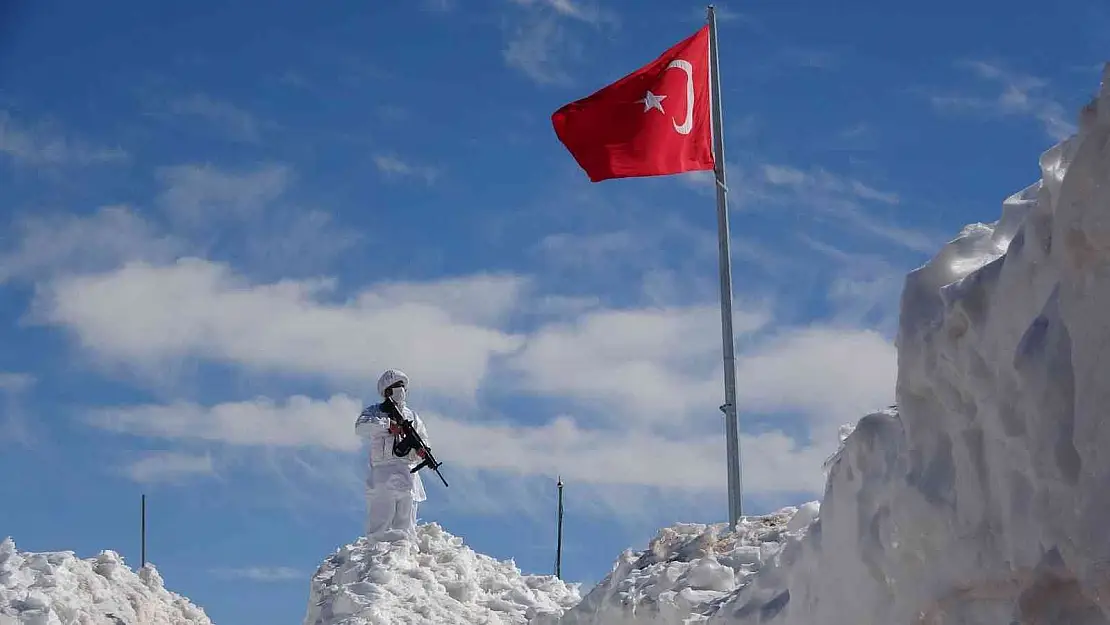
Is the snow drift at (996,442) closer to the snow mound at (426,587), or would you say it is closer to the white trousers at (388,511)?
the snow mound at (426,587)

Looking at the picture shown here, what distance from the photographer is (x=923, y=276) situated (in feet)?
18.8

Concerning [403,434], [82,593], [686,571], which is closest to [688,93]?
[686,571]

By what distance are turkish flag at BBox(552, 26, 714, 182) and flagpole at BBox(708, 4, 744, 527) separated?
0.38 ft

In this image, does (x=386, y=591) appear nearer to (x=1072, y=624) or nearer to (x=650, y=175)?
(x=650, y=175)

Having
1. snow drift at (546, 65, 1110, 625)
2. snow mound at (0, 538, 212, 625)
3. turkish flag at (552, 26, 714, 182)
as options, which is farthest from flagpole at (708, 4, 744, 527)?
snow mound at (0, 538, 212, 625)

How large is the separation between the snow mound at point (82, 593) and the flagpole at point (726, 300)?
28.9 ft

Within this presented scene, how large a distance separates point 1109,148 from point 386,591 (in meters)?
11.9

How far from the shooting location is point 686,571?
9.62 meters

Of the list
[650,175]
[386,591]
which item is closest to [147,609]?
[386,591]

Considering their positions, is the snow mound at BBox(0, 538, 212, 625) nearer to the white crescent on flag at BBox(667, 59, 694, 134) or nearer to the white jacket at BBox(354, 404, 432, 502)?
the white jacket at BBox(354, 404, 432, 502)

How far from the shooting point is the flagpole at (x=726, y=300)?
10.8 metres

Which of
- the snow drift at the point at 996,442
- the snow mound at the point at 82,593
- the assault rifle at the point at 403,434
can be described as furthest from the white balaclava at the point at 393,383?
the snow drift at the point at 996,442

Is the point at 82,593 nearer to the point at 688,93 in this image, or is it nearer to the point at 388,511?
the point at 388,511

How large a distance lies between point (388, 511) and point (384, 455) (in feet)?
2.19
